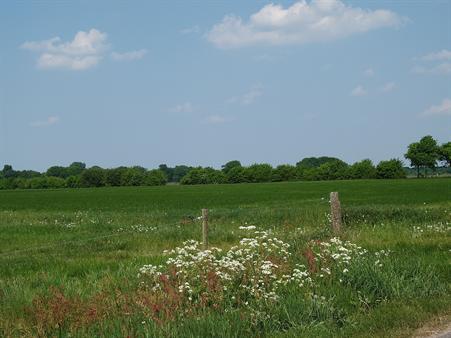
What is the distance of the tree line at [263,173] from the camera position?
5090 inches

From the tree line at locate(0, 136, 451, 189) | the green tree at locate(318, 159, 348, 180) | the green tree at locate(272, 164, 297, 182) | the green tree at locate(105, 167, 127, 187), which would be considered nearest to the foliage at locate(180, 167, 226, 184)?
the tree line at locate(0, 136, 451, 189)

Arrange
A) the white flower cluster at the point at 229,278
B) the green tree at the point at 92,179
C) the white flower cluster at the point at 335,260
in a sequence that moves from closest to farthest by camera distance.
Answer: the white flower cluster at the point at 229,278, the white flower cluster at the point at 335,260, the green tree at the point at 92,179

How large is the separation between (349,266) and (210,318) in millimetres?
2936

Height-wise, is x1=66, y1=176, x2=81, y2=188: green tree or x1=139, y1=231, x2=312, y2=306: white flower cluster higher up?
x1=66, y1=176, x2=81, y2=188: green tree

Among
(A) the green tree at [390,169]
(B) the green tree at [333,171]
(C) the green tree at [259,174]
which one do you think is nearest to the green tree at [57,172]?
(C) the green tree at [259,174]

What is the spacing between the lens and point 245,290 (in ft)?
22.7

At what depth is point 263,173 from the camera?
14212 cm

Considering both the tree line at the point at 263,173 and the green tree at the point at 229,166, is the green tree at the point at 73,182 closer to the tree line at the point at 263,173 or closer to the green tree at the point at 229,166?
the tree line at the point at 263,173

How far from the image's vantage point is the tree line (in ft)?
424

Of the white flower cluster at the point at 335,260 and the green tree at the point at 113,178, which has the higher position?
the green tree at the point at 113,178

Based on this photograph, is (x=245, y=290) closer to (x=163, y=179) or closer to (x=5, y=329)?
(x=5, y=329)

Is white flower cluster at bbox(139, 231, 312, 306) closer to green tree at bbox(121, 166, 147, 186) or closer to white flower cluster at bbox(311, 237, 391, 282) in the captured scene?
white flower cluster at bbox(311, 237, 391, 282)

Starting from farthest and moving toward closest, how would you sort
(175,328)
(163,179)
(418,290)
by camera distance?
(163,179) → (418,290) → (175,328)

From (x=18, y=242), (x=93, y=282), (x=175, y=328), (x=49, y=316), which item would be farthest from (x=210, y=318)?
(x=18, y=242)
